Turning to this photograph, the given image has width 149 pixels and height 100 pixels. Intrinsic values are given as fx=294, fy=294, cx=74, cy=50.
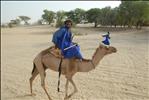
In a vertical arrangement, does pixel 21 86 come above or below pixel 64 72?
below

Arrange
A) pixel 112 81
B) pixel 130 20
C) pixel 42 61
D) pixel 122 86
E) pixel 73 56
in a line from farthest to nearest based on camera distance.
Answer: pixel 130 20
pixel 112 81
pixel 122 86
pixel 42 61
pixel 73 56

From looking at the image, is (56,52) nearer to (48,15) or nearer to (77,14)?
(77,14)

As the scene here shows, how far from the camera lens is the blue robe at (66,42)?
292 inches

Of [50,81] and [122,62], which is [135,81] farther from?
[122,62]

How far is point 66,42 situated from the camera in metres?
7.51

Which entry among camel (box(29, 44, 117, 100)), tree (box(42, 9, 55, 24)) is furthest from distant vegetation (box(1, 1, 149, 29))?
camel (box(29, 44, 117, 100))

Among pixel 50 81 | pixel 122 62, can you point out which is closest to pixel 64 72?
pixel 50 81

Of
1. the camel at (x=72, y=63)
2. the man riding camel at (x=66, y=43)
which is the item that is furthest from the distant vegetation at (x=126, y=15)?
the man riding camel at (x=66, y=43)

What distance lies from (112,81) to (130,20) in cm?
5072

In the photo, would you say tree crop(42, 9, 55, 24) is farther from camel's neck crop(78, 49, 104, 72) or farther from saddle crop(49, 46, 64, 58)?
camel's neck crop(78, 49, 104, 72)

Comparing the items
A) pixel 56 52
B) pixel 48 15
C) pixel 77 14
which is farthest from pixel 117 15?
pixel 56 52

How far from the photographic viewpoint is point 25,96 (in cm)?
837

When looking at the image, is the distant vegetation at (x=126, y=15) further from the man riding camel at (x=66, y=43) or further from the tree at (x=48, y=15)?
the man riding camel at (x=66, y=43)

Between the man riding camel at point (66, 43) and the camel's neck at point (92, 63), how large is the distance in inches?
8.1
